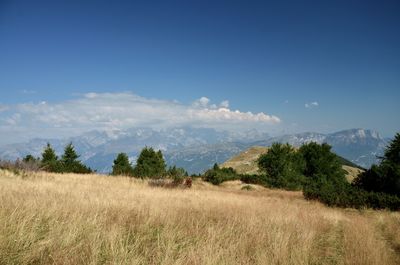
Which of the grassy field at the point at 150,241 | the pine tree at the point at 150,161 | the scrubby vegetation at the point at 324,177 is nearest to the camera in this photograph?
the grassy field at the point at 150,241

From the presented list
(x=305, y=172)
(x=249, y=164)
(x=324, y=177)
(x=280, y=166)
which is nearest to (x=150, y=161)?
(x=280, y=166)

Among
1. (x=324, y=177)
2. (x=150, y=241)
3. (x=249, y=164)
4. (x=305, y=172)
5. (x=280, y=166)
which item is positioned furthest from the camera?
(x=249, y=164)

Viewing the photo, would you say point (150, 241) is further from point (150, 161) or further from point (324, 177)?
point (324, 177)

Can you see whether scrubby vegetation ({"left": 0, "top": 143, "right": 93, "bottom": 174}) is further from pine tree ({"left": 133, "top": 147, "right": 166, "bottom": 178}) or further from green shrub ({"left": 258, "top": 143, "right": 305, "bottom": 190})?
green shrub ({"left": 258, "top": 143, "right": 305, "bottom": 190})

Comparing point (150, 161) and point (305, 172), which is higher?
point (150, 161)

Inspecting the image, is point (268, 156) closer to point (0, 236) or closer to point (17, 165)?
point (17, 165)

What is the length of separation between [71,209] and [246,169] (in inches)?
3180

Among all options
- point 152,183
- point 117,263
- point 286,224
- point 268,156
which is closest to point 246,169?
point 268,156

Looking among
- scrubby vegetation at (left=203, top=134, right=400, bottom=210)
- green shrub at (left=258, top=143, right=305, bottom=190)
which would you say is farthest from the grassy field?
green shrub at (left=258, top=143, right=305, bottom=190)

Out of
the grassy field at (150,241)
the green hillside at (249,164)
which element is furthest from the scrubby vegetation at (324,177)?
the green hillside at (249,164)

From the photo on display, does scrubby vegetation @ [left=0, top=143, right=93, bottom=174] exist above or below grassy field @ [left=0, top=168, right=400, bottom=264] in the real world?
above

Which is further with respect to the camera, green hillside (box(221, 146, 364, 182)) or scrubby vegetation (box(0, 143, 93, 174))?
green hillside (box(221, 146, 364, 182))

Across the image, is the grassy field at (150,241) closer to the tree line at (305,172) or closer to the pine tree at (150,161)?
the tree line at (305,172)

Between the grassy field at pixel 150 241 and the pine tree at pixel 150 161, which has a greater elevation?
the pine tree at pixel 150 161
